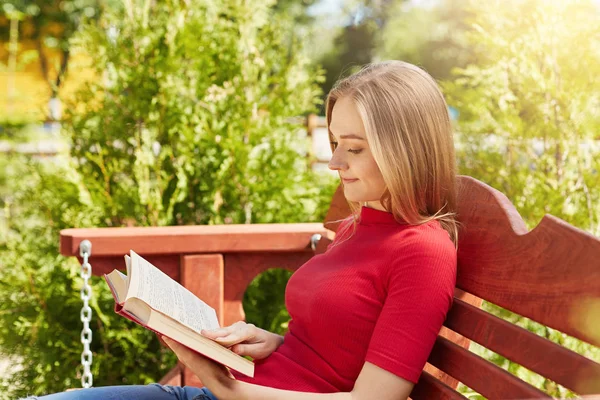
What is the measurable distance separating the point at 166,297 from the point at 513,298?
2.30 ft

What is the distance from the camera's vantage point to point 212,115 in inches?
136

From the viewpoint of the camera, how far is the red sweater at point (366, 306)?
1.43 m

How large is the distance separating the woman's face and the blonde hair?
0.10 feet

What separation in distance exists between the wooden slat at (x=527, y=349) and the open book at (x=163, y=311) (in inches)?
18.4

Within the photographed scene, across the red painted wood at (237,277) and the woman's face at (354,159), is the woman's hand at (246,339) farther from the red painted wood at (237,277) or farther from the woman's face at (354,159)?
the red painted wood at (237,277)

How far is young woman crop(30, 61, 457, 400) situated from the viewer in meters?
1.43

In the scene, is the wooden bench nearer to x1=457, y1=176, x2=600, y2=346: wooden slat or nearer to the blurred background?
x1=457, y1=176, x2=600, y2=346: wooden slat

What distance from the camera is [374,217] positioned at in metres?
1.70

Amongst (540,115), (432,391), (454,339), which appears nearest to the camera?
(432,391)

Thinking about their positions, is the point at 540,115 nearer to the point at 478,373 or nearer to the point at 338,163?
the point at 338,163

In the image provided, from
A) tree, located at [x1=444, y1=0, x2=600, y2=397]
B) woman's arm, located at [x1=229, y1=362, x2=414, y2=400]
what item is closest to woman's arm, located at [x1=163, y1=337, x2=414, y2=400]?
woman's arm, located at [x1=229, y1=362, x2=414, y2=400]

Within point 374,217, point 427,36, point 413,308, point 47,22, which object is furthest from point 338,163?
point 427,36

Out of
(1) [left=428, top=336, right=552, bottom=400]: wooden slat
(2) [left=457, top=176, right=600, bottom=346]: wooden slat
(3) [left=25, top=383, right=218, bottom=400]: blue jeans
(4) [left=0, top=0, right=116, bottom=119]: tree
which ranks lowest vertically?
(3) [left=25, top=383, right=218, bottom=400]: blue jeans

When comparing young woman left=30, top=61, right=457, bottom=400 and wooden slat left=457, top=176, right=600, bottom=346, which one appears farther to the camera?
young woman left=30, top=61, right=457, bottom=400
